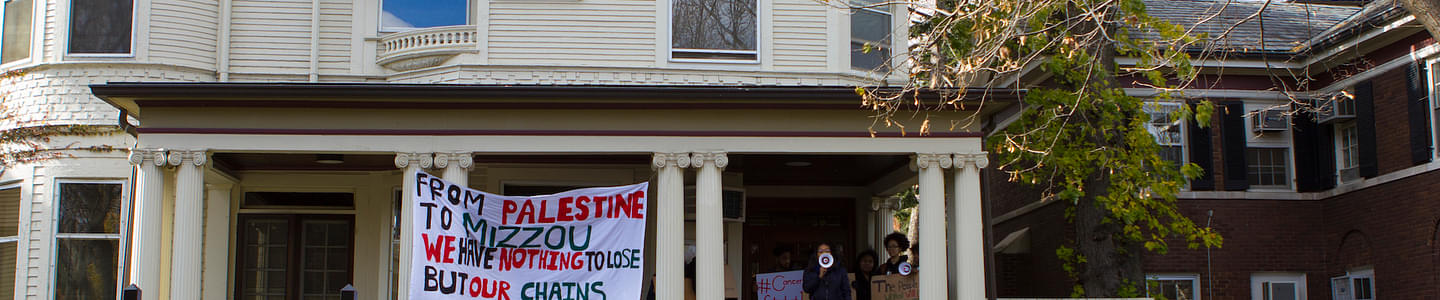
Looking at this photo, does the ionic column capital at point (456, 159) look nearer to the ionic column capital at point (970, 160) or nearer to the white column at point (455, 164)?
the white column at point (455, 164)

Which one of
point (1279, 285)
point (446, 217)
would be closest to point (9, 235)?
point (446, 217)

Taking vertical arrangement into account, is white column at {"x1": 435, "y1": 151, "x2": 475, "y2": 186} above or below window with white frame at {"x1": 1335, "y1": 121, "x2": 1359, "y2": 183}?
below

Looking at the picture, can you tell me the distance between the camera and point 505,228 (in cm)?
1480

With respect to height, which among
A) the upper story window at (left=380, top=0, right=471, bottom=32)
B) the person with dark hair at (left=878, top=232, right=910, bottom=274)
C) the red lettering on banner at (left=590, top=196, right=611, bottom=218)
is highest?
the upper story window at (left=380, top=0, right=471, bottom=32)

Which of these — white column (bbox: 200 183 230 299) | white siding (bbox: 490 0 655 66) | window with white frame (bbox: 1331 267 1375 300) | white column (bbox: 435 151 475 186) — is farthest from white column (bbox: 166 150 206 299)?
window with white frame (bbox: 1331 267 1375 300)

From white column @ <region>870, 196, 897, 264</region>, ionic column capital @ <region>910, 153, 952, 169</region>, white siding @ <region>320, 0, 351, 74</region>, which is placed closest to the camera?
ionic column capital @ <region>910, 153, 952, 169</region>

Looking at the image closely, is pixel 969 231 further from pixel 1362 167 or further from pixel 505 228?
pixel 1362 167

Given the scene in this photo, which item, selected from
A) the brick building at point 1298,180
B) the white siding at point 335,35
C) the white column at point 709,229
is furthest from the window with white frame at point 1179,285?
the white siding at point 335,35

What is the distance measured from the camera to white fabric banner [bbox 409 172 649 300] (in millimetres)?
14602

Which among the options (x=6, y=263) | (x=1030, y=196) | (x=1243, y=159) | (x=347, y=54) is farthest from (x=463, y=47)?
(x=1243, y=159)

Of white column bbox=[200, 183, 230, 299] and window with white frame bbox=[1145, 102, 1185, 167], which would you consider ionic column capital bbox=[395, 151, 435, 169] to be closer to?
white column bbox=[200, 183, 230, 299]

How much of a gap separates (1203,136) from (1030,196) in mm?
2953

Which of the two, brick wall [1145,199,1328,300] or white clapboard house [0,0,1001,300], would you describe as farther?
brick wall [1145,199,1328,300]

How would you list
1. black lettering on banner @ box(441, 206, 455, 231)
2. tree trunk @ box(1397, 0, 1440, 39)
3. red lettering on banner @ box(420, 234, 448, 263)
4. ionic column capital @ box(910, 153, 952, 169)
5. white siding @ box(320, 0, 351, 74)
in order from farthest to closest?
1. white siding @ box(320, 0, 351, 74)
2. ionic column capital @ box(910, 153, 952, 169)
3. black lettering on banner @ box(441, 206, 455, 231)
4. red lettering on banner @ box(420, 234, 448, 263)
5. tree trunk @ box(1397, 0, 1440, 39)
